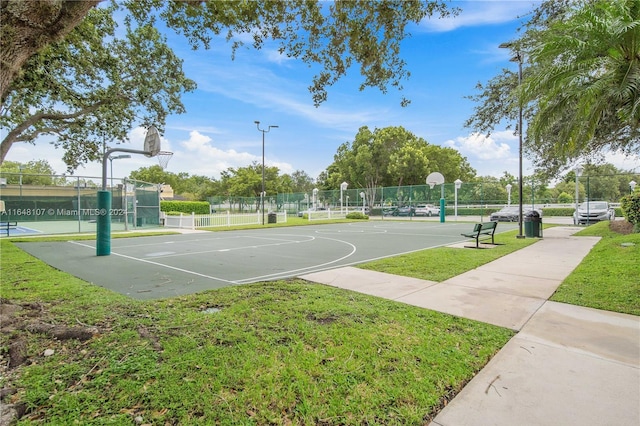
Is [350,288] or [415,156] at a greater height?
[415,156]

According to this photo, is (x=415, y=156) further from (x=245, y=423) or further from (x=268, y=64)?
(x=245, y=423)

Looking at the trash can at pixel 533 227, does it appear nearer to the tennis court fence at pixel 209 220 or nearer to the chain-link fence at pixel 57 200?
the tennis court fence at pixel 209 220

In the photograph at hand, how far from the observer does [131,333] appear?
3635 millimetres

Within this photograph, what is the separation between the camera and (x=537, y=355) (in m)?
3.23

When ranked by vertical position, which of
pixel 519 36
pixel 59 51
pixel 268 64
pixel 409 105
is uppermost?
pixel 519 36

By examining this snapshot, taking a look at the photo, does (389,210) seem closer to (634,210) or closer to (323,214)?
(323,214)

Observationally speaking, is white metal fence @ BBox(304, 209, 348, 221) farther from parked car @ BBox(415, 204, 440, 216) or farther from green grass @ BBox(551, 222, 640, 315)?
green grass @ BBox(551, 222, 640, 315)

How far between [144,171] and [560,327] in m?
66.9

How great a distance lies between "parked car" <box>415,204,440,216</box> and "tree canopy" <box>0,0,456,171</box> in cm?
2845

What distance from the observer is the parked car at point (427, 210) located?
34259 millimetres

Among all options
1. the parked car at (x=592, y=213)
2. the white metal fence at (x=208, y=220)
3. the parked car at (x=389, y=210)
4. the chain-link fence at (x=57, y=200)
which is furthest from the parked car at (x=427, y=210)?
the chain-link fence at (x=57, y=200)

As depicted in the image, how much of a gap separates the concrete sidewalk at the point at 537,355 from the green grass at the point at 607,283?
302mm

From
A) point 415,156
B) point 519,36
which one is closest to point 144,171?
point 415,156

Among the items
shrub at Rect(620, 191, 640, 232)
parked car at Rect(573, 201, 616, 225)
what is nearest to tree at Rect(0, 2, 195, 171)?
shrub at Rect(620, 191, 640, 232)
